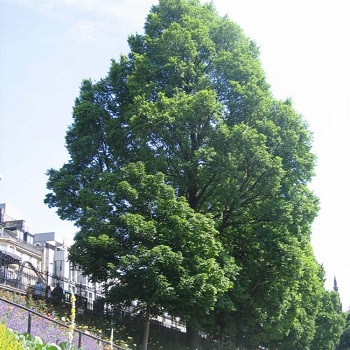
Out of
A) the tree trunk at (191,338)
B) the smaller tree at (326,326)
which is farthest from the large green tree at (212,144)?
the smaller tree at (326,326)

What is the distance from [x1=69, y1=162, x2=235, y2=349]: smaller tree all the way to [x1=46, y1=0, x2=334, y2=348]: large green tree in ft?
5.17

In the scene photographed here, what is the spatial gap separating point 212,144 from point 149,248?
6514 millimetres

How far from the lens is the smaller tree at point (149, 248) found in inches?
880

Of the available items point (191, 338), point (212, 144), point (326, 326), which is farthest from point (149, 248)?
point (326, 326)

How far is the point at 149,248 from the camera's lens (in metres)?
23.1

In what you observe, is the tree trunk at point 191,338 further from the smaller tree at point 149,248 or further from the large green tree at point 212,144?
the smaller tree at point 149,248

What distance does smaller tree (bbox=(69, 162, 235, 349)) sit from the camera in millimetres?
22359

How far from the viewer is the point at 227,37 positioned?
30.4 metres

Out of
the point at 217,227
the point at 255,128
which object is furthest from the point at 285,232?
the point at 255,128

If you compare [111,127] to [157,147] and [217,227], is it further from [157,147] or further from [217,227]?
[217,227]

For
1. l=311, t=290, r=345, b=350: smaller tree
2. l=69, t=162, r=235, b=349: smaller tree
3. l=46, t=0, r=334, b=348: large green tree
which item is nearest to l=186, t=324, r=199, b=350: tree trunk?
l=46, t=0, r=334, b=348: large green tree

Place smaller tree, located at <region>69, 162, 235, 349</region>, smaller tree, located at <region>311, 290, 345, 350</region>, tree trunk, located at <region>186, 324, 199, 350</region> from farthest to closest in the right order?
smaller tree, located at <region>311, 290, 345, 350</region>
tree trunk, located at <region>186, 324, 199, 350</region>
smaller tree, located at <region>69, 162, 235, 349</region>

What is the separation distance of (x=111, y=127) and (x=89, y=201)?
4744 mm

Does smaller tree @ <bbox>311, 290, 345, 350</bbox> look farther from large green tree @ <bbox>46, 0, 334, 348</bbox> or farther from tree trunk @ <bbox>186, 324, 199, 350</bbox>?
tree trunk @ <bbox>186, 324, 199, 350</bbox>
